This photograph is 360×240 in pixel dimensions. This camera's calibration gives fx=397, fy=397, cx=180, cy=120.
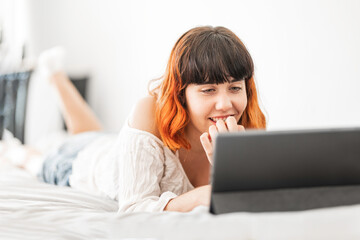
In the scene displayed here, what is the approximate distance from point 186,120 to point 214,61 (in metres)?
0.22

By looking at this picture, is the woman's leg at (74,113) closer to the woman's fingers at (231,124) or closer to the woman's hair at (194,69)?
the woman's hair at (194,69)

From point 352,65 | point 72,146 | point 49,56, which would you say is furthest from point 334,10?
point 49,56

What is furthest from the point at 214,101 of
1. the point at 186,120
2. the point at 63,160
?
the point at 63,160

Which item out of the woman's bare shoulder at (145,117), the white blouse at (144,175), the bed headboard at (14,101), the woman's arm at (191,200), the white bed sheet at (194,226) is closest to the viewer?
the white bed sheet at (194,226)

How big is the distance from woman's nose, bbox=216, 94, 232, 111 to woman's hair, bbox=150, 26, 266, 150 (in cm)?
4

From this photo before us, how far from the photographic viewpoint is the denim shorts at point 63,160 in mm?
1660

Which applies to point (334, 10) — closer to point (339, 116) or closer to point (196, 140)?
point (339, 116)

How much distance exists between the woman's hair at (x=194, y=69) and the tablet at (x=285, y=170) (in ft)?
1.31

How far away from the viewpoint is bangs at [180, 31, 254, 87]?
3.28 ft

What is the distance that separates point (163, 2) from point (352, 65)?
1256 millimetres

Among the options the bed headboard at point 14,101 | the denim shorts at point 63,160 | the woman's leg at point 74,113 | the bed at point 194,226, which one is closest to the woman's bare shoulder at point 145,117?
the bed at point 194,226

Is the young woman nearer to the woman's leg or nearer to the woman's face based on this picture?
the woman's face

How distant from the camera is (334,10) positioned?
1653mm

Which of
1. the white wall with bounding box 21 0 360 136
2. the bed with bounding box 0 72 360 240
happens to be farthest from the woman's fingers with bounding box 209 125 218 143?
the white wall with bounding box 21 0 360 136
